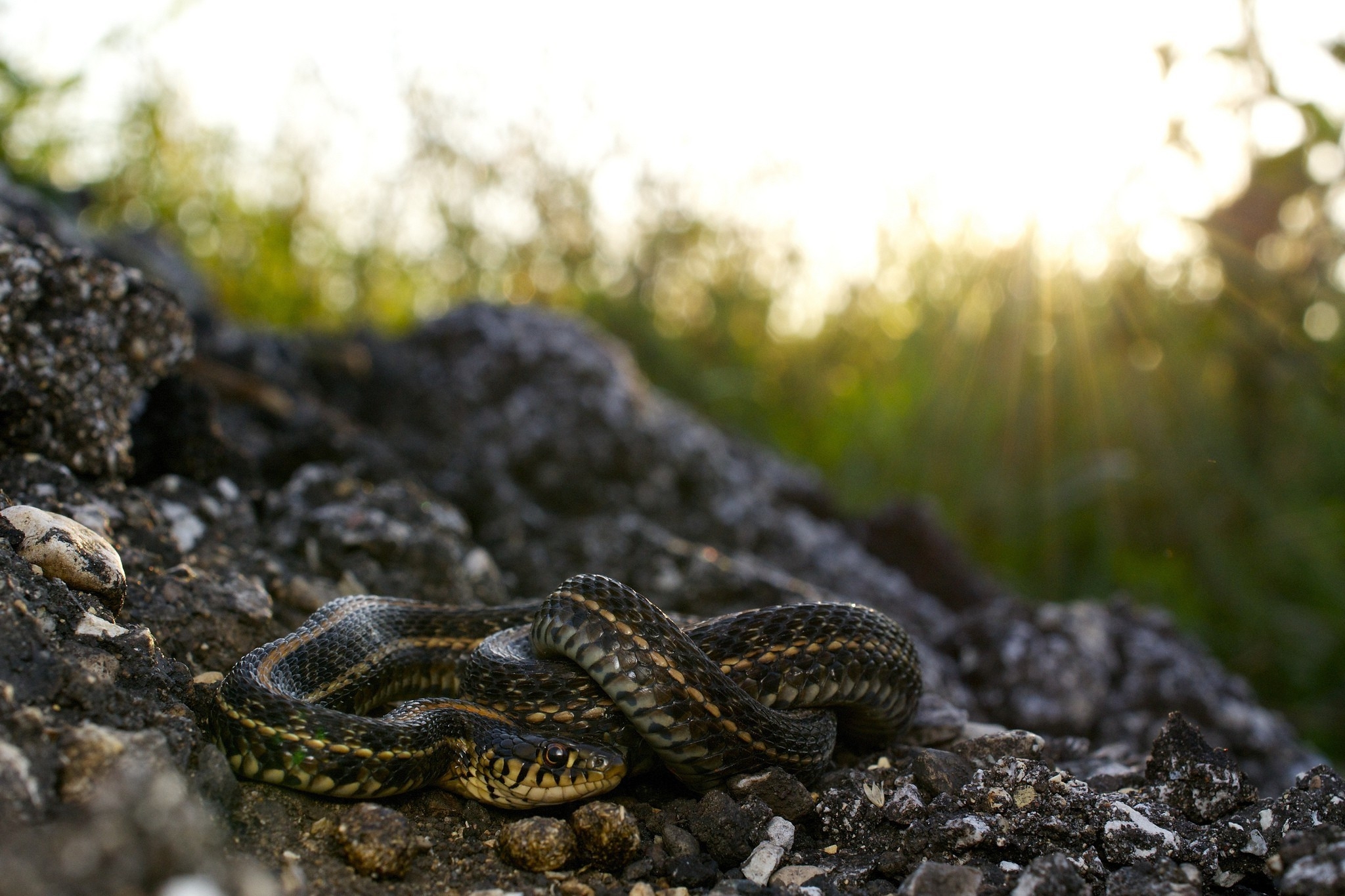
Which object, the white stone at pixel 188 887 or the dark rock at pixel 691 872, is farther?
the dark rock at pixel 691 872

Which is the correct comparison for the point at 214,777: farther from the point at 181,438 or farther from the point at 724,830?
the point at 181,438

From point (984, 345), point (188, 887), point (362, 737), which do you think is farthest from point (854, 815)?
point (984, 345)

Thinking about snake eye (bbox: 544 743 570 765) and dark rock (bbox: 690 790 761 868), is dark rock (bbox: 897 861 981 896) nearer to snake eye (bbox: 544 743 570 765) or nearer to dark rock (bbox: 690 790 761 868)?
dark rock (bbox: 690 790 761 868)

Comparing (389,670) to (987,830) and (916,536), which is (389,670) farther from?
(916,536)

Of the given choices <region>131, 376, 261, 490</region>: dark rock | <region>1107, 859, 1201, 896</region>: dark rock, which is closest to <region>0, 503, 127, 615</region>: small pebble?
<region>131, 376, 261, 490</region>: dark rock

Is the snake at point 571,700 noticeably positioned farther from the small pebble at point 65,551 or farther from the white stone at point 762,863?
the small pebble at point 65,551

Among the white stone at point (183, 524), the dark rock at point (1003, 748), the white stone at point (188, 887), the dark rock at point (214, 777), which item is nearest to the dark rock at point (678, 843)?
the dark rock at point (1003, 748)

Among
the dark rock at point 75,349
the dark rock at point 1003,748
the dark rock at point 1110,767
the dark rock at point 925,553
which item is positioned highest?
the dark rock at point 75,349
